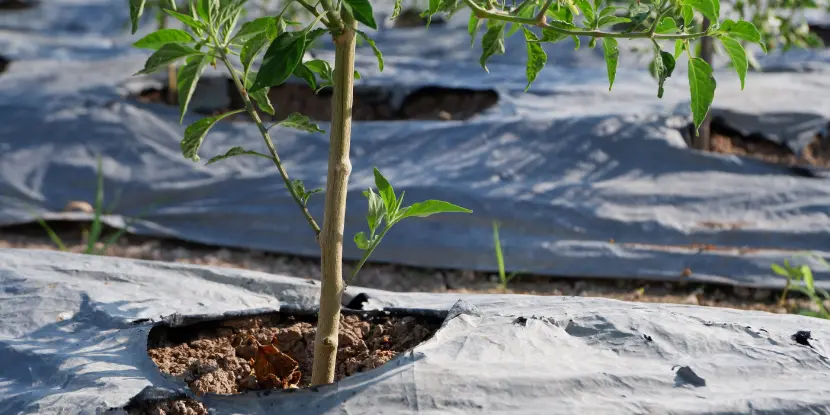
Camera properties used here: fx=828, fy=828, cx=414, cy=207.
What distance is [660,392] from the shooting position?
3.78 feet

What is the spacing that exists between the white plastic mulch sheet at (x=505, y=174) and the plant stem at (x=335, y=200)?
5.64 feet

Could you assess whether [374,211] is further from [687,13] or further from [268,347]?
[687,13]

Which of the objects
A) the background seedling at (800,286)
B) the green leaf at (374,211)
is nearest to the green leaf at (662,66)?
the green leaf at (374,211)

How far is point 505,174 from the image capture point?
3.15m

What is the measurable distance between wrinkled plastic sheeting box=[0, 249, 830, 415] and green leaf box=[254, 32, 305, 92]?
1.39 ft

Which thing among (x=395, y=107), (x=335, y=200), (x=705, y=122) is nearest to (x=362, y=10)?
(x=335, y=200)

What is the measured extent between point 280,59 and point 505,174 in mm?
2216

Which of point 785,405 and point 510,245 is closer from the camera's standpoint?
point 785,405

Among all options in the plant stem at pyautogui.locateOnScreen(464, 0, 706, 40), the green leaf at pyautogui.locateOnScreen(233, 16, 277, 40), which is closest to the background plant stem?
the plant stem at pyautogui.locateOnScreen(464, 0, 706, 40)

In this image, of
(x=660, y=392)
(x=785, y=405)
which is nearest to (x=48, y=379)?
(x=660, y=392)

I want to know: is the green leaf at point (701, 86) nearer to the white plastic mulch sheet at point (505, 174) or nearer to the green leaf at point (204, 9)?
the green leaf at point (204, 9)

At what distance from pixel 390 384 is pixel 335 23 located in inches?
19.3

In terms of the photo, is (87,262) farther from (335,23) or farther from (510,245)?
(510,245)

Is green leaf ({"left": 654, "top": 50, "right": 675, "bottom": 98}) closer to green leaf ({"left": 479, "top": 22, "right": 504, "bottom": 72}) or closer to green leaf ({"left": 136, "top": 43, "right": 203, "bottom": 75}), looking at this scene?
green leaf ({"left": 479, "top": 22, "right": 504, "bottom": 72})
